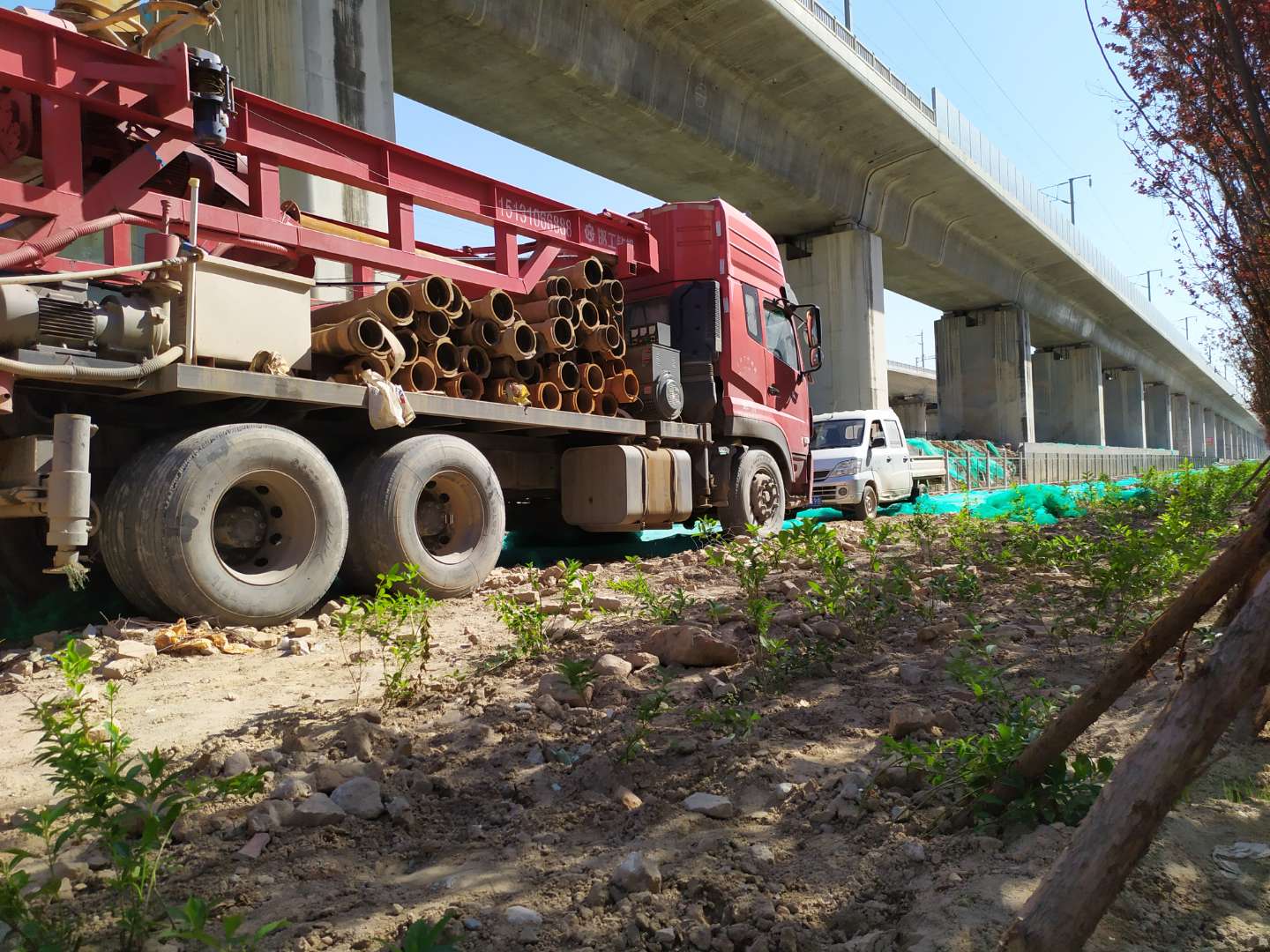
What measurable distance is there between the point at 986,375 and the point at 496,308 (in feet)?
104

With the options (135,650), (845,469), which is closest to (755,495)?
(845,469)

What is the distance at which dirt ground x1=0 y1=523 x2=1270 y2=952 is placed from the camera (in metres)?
2.06

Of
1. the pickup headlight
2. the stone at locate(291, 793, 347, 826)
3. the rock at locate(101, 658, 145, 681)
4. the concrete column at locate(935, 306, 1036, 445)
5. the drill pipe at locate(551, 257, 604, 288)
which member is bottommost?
the stone at locate(291, 793, 347, 826)

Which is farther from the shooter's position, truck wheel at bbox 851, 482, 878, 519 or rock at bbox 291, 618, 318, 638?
truck wheel at bbox 851, 482, 878, 519

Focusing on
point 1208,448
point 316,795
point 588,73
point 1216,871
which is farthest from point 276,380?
point 1208,448

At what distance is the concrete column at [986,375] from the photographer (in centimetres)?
3397

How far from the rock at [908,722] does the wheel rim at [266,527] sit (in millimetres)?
3736

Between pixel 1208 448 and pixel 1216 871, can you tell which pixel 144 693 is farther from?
pixel 1208 448

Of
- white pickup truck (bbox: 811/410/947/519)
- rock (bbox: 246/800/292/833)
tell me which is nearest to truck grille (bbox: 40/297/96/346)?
rock (bbox: 246/800/292/833)

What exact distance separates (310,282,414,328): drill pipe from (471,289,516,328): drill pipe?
2.20 ft

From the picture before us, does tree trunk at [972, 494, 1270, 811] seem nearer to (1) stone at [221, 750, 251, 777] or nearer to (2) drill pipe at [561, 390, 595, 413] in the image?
(1) stone at [221, 750, 251, 777]

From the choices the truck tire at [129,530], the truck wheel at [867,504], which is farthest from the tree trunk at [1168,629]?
the truck wheel at [867,504]

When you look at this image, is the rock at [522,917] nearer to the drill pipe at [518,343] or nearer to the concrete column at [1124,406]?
the drill pipe at [518,343]

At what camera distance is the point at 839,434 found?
14656mm
